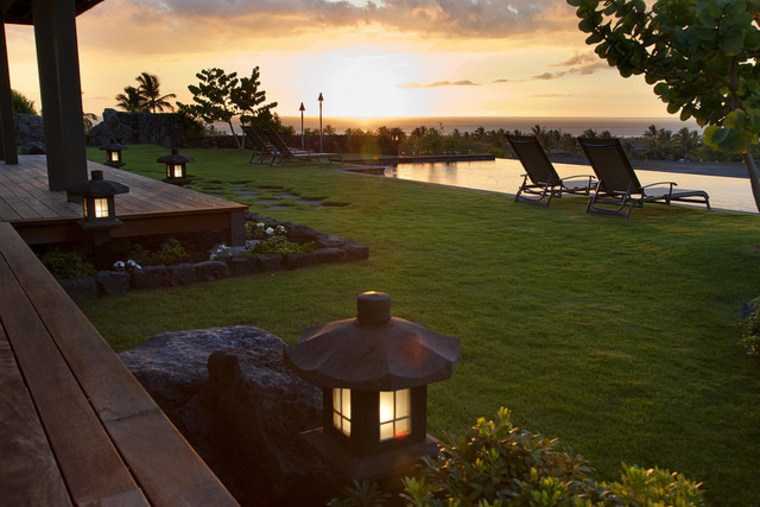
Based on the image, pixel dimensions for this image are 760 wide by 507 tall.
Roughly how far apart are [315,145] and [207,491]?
22.6 m

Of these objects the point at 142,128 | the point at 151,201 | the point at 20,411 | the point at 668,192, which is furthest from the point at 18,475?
the point at 142,128

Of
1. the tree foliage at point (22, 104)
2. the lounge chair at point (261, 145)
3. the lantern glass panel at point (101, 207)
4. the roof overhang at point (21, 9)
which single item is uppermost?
the roof overhang at point (21, 9)

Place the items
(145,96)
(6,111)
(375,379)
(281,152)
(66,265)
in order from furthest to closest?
1. (145,96)
2. (281,152)
3. (6,111)
4. (66,265)
5. (375,379)

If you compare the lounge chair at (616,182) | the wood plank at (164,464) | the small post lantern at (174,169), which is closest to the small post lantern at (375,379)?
the wood plank at (164,464)

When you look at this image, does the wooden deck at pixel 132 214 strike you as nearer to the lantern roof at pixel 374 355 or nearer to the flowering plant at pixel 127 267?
the flowering plant at pixel 127 267

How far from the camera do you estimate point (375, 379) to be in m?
1.68

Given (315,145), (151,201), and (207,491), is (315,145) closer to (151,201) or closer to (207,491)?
(151,201)

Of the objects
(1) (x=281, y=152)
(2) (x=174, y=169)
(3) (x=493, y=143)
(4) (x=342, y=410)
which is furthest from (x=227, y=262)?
(3) (x=493, y=143)

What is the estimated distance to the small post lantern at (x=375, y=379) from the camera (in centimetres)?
172

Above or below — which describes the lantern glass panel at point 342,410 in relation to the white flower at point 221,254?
above

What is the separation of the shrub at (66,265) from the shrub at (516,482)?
392 cm

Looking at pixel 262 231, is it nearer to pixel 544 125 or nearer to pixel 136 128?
pixel 136 128

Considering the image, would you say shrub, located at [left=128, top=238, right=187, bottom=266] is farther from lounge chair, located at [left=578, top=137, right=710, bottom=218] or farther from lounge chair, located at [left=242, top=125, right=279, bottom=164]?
lounge chair, located at [left=242, top=125, right=279, bottom=164]

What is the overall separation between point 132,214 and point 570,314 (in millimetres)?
3891
